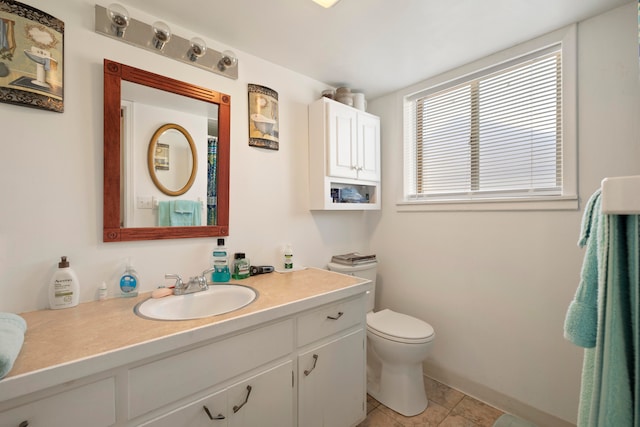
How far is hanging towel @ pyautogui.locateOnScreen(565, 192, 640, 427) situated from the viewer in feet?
1.47

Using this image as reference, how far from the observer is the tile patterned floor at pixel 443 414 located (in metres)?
1.62

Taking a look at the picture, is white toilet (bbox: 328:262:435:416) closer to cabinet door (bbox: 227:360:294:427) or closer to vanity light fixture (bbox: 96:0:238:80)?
cabinet door (bbox: 227:360:294:427)

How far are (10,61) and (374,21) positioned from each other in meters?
1.60

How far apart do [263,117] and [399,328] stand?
5.40ft

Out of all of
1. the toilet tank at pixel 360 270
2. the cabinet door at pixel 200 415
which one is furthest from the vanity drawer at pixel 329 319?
the toilet tank at pixel 360 270

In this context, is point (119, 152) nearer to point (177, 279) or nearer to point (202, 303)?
point (177, 279)

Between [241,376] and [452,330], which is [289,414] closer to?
[241,376]

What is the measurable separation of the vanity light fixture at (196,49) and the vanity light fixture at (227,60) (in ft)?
0.36

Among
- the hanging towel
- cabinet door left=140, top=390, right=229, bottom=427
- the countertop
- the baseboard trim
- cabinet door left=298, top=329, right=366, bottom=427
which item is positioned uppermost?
the hanging towel

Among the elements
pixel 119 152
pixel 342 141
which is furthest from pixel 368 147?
pixel 119 152

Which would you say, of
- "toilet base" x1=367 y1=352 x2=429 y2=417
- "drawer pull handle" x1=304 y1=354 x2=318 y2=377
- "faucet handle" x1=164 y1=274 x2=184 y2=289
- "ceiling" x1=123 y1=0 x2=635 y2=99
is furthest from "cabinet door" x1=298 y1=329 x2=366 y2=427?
"ceiling" x1=123 y1=0 x2=635 y2=99

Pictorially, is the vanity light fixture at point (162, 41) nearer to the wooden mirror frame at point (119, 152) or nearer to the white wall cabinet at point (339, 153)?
the wooden mirror frame at point (119, 152)

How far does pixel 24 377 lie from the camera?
0.66m

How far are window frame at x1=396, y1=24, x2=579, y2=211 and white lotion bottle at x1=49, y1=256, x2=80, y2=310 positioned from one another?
209 centimetres
